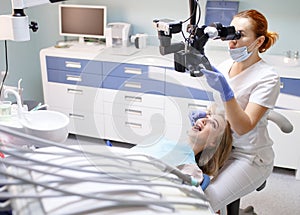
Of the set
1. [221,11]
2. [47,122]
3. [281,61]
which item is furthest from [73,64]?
[281,61]

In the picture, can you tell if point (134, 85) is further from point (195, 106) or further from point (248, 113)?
point (248, 113)

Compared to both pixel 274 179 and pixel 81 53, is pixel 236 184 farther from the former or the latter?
pixel 81 53

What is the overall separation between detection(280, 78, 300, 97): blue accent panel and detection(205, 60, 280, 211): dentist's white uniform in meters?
0.94

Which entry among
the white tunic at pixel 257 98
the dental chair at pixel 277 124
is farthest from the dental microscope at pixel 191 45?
the dental chair at pixel 277 124

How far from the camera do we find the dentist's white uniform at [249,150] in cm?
148

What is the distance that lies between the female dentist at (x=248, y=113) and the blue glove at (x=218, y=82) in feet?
0.17

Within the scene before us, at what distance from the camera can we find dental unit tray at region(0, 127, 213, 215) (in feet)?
1.79

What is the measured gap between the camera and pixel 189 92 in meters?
1.25

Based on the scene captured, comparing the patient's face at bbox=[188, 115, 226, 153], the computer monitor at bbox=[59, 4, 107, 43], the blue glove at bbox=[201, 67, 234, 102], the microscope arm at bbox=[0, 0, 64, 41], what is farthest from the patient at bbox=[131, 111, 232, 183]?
the computer monitor at bbox=[59, 4, 107, 43]

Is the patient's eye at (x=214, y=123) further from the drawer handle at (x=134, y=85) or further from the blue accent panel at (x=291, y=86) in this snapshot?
the blue accent panel at (x=291, y=86)

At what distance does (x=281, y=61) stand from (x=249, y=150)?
139 cm

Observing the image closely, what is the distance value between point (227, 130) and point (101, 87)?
61 centimetres

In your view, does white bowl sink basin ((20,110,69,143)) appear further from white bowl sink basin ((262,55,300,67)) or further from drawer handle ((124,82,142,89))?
white bowl sink basin ((262,55,300,67))

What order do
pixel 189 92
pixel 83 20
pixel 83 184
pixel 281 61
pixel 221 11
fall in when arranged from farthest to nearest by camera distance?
pixel 83 20 → pixel 221 11 → pixel 281 61 → pixel 189 92 → pixel 83 184
